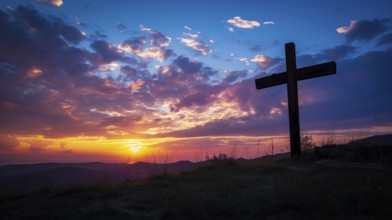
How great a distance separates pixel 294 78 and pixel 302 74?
0.96ft

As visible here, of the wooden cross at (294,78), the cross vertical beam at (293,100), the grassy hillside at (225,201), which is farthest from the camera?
the cross vertical beam at (293,100)

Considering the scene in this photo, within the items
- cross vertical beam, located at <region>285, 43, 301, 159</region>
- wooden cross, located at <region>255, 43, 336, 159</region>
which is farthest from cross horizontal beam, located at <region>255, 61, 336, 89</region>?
cross vertical beam, located at <region>285, 43, 301, 159</region>

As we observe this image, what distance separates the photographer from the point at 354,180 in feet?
16.6

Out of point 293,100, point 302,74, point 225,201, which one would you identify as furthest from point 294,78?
point 225,201

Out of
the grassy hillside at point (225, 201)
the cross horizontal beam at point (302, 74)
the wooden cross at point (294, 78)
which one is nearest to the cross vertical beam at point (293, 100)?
the wooden cross at point (294, 78)

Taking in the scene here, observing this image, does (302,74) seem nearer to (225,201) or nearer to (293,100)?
(293,100)

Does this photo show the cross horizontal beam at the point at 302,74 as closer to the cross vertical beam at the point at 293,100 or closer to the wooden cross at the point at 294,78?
the wooden cross at the point at 294,78

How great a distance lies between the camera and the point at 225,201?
13.9 feet

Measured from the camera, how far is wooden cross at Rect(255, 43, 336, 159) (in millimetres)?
9609

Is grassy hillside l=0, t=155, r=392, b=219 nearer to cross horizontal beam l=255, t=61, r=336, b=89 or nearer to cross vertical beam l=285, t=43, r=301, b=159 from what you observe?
cross vertical beam l=285, t=43, r=301, b=159

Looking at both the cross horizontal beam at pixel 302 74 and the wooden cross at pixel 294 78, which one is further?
the wooden cross at pixel 294 78

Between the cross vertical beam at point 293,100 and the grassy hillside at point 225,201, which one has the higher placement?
the cross vertical beam at point 293,100

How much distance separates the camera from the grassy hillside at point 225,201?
3.83 meters

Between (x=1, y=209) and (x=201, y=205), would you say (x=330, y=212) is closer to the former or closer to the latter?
(x=201, y=205)
